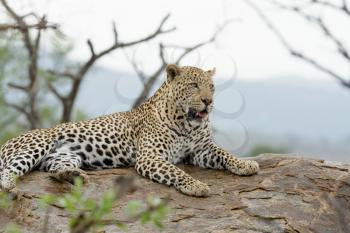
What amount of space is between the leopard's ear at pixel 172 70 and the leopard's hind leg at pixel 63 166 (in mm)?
1519

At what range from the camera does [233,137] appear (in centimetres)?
1825

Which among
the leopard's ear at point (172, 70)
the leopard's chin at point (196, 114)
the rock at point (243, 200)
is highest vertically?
the leopard's ear at point (172, 70)

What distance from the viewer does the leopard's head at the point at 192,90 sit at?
9562 mm

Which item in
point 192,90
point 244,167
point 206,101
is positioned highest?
point 192,90

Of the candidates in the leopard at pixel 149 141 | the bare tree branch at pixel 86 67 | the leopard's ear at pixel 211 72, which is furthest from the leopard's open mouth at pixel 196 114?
the bare tree branch at pixel 86 67

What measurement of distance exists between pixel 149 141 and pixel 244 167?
3.88 feet

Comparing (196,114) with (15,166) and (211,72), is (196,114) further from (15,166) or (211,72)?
(15,166)

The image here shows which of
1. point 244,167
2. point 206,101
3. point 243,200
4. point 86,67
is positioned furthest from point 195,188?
point 86,67

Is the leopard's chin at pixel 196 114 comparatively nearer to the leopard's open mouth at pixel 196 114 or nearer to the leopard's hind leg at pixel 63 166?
the leopard's open mouth at pixel 196 114

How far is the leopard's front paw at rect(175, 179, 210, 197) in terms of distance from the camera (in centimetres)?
890

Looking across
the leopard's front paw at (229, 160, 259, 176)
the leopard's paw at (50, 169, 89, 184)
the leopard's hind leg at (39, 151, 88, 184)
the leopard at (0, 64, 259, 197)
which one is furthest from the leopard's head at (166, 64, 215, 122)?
the leopard's paw at (50, 169, 89, 184)

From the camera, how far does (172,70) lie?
33.2ft

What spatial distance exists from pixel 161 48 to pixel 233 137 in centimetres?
259

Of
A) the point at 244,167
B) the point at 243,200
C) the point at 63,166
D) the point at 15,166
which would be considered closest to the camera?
the point at 243,200
